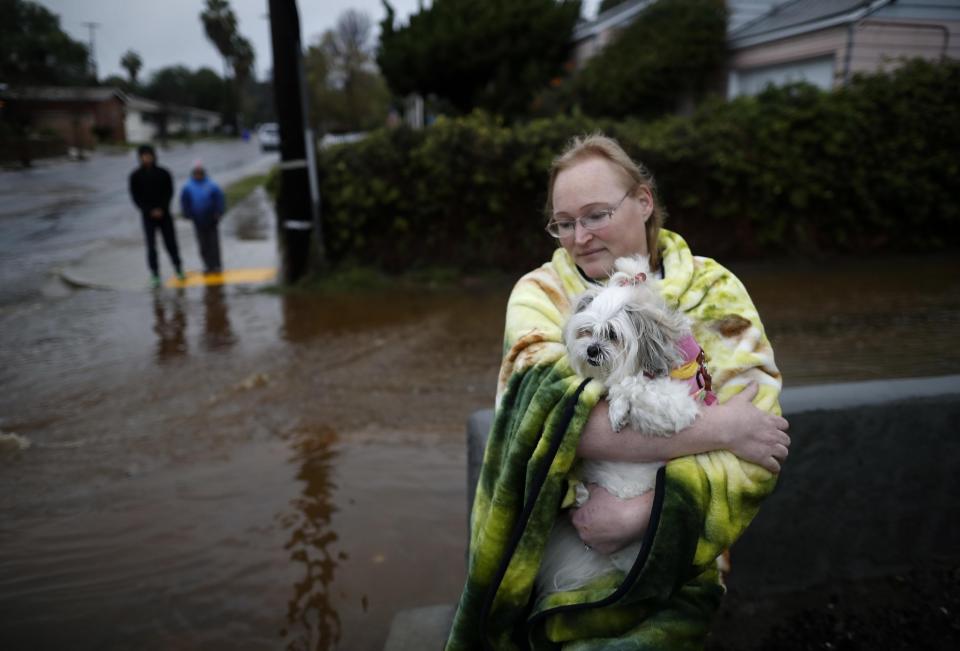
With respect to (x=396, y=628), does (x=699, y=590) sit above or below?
above

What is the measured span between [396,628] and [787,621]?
1.62 metres

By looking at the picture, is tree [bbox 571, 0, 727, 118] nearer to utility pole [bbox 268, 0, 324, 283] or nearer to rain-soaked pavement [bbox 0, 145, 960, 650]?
rain-soaked pavement [bbox 0, 145, 960, 650]

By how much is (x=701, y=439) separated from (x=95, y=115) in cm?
4994

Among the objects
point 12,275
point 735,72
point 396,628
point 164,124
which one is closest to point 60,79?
point 12,275

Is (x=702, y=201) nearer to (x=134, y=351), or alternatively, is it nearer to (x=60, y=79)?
(x=134, y=351)

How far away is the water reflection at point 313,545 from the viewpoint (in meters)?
3.05

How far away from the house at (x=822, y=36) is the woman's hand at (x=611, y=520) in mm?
11195

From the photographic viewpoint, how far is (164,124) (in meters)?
69.9

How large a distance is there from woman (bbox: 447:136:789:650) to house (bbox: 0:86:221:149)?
12357mm

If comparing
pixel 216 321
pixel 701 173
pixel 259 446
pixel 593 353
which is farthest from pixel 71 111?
pixel 593 353

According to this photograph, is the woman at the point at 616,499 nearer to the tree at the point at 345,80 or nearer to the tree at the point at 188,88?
the tree at the point at 345,80

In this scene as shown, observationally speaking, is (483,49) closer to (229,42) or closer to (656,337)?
A: (656,337)

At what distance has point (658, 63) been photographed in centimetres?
1495

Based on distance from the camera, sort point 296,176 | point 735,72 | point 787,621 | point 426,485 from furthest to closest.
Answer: point 735,72 → point 296,176 → point 426,485 → point 787,621
